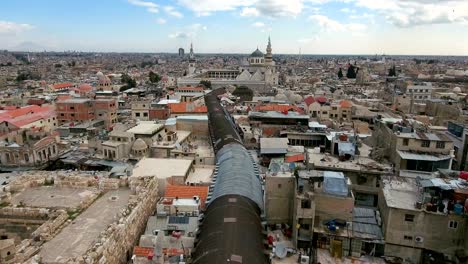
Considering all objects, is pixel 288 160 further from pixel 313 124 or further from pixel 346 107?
pixel 346 107

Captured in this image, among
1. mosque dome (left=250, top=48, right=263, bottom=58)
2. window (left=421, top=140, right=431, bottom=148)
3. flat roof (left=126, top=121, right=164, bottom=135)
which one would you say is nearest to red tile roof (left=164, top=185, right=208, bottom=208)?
flat roof (left=126, top=121, right=164, bottom=135)

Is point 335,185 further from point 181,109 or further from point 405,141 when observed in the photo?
point 181,109

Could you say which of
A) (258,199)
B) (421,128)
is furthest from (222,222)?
(421,128)

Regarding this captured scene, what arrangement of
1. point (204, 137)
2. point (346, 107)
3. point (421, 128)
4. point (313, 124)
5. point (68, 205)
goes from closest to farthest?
1. point (68, 205)
2. point (421, 128)
3. point (313, 124)
4. point (204, 137)
5. point (346, 107)

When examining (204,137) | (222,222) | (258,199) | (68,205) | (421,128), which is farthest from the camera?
(204,137)

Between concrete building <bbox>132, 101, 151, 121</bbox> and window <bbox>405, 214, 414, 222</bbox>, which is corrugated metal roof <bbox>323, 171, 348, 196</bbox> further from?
concrete building <bbox>132, 101, 151, 121</bbox>

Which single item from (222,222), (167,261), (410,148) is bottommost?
(167,261)
